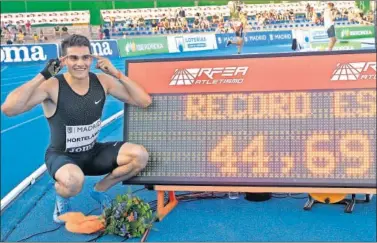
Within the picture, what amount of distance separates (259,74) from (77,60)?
1345 millimetres

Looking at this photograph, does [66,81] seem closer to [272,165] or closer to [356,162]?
[272,165]

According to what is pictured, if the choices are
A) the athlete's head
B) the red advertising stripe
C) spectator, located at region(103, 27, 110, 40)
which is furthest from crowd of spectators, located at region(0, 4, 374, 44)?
the athlete's head

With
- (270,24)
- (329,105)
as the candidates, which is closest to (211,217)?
(329,105)

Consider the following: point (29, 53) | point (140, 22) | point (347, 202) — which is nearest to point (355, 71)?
point (347, 202)

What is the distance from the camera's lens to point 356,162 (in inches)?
135

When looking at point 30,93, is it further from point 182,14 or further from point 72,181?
point 182,14

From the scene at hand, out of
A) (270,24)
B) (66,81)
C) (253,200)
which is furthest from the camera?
(270,24)

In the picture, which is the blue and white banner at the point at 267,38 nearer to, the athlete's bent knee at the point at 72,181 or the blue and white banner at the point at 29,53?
the blue and white banner at the point at 29,53

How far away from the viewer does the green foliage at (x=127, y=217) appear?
3.48 m

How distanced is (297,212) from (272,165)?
0.51 m

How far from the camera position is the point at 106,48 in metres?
18.5

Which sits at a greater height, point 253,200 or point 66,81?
point 66,81

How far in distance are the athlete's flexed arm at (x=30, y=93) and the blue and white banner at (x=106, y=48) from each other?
49.5 feet

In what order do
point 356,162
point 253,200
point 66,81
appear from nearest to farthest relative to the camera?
point 356,162, point 66,81, point 253,200
